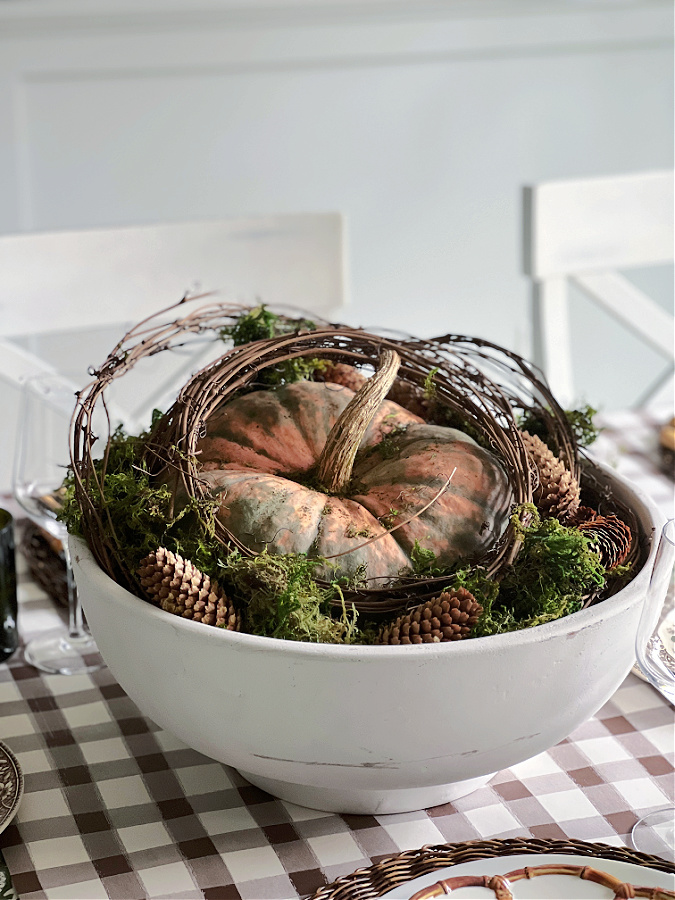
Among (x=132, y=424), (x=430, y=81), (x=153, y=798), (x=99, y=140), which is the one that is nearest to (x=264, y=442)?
(x=153, y=798)

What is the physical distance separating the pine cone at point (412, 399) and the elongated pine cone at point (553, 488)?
0.13m

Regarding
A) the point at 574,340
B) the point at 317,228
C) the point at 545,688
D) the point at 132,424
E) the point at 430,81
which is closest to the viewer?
the point at 545,688

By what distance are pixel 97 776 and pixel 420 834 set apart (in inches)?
9.3

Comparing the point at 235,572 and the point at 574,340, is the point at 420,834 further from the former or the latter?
the point at 574,340

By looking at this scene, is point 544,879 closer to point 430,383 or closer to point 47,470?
point 430,383

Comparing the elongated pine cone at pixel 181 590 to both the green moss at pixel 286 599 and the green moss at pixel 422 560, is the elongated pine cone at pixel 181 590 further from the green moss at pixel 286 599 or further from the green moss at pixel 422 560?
the green moss at pixel 422 560

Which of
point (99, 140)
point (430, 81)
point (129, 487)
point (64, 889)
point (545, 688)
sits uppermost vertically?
point (430, 81)

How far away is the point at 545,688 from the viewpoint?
571 millimetres

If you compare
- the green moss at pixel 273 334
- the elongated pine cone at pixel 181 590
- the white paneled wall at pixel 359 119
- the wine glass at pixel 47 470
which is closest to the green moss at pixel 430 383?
the green moss at pixel 273 334

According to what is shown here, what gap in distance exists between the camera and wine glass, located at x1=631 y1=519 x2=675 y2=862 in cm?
60

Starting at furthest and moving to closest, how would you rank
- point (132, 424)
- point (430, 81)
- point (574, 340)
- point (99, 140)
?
1. point (574, 340)
2. point (430, 81)
3. point (99, 140)
4. point (132, 424)

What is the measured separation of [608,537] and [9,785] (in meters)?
0.44

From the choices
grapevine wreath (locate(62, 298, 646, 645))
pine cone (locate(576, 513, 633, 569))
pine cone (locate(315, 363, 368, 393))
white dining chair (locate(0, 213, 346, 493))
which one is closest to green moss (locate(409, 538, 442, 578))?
grapevine wreath (locate(62, 298, 646, 645))

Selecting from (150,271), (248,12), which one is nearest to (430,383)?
(150,271)
